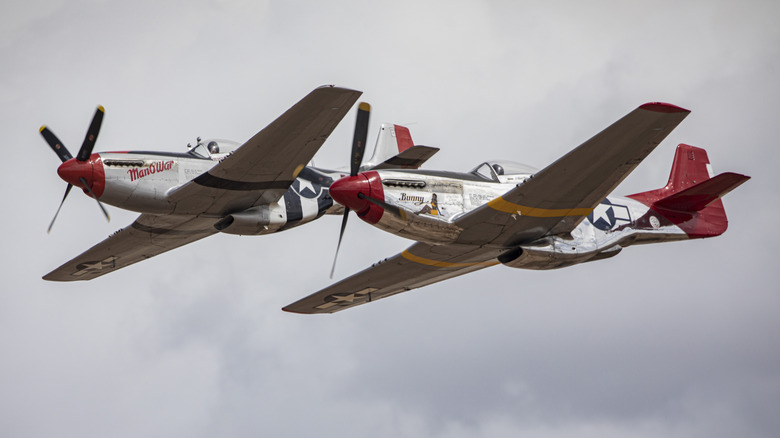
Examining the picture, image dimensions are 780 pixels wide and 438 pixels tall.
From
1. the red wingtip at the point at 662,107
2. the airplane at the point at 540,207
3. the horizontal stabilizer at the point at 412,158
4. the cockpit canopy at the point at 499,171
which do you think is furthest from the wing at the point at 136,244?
the red wingtip at the point at 662,107

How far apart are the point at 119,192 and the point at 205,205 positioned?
2.37 metres

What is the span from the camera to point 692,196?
1395 inches

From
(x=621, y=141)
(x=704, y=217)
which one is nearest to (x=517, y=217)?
(x=621, y=141)

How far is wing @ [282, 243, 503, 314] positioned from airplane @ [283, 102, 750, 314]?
44 millimetres

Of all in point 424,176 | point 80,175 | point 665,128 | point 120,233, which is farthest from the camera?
point 120,233

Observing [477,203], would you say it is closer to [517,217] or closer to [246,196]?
[517,217]

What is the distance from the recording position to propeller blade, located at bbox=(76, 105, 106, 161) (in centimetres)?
3441

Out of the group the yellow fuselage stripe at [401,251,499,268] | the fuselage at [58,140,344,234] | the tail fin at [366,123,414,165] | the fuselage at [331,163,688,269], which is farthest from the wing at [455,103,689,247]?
the tail fin at [366,123,414,165]

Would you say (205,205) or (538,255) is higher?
(205,205)

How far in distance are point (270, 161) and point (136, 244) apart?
727cm

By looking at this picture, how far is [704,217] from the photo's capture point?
3656 cm

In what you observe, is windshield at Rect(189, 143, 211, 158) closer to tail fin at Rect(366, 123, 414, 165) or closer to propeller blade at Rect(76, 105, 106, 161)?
propeller blade at Rect(76, 105, 106, 161)

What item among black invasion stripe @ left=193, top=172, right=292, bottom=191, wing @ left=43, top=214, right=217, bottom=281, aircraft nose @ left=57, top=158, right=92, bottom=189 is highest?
aircraft nose @ left=57, top=158, right=92, bottom=189

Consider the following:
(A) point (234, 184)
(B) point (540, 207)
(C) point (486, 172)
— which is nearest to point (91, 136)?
(A) point (234, 184)
